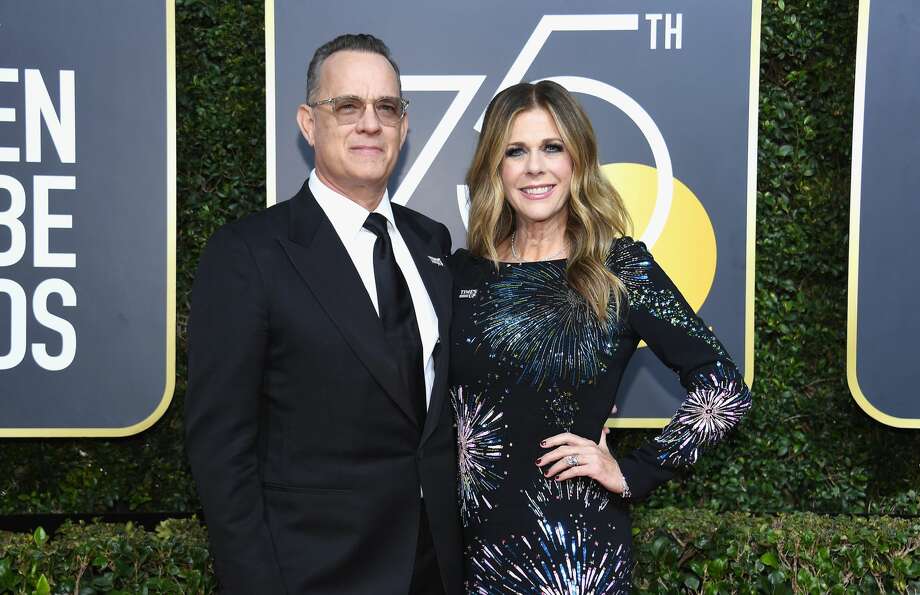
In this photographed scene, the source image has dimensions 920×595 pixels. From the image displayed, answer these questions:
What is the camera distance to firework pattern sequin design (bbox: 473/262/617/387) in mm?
1934

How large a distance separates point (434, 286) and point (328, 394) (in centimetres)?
43

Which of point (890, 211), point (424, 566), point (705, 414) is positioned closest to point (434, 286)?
point (424, 566)

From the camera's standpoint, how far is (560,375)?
1.93 meters

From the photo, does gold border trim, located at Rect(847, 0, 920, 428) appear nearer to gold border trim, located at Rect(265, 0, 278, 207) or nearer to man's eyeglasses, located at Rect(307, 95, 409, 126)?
man's eyeglasses, located at Rect(307, 95, 409, 126)

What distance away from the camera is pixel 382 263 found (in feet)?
5.88

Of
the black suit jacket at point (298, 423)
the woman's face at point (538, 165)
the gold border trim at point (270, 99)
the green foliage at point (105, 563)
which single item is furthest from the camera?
the gold border trim at point (270, 99)

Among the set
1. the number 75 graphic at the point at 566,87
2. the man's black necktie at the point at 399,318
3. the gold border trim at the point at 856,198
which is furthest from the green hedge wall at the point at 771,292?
the man's black necktie at the point at 399,318

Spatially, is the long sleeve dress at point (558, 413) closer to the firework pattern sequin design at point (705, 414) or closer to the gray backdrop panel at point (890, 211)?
the firework pattern sequin design at point (705, 414)

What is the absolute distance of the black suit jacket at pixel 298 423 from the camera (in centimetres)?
157

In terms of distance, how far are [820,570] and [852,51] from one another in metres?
2.11

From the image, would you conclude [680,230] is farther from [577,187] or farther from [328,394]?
[328,394]

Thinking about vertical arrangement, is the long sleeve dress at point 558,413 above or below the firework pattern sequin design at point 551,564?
above

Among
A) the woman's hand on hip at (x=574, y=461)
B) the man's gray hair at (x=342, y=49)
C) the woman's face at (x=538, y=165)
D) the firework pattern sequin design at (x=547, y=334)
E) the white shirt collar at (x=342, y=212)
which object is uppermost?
the man's gray hair at (x=342, y=49)

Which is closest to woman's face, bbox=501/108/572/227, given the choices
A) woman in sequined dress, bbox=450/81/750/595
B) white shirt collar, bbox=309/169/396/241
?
woman in sequined dress, bbox=450/81/750/595
